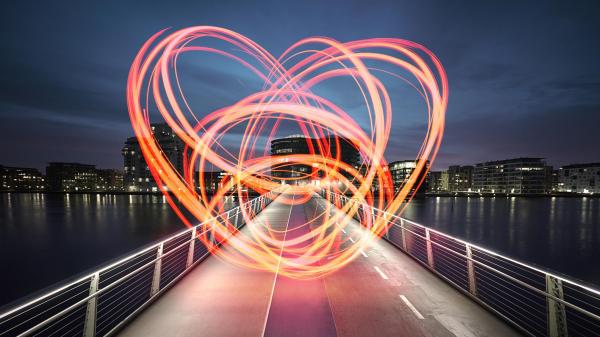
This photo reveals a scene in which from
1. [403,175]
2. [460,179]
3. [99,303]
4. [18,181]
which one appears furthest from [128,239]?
[18,181]

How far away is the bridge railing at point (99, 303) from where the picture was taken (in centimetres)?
453

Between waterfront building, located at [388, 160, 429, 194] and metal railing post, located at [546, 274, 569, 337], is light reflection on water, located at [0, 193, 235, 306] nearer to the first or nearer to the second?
metal railing post, located at [546, 274, 569, 337]

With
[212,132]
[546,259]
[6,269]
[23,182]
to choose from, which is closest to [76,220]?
[6,269]

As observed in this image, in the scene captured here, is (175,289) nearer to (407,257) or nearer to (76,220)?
(407,257)

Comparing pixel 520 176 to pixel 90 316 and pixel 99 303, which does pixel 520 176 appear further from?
pixel 90 316

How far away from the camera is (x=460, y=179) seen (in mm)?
194375

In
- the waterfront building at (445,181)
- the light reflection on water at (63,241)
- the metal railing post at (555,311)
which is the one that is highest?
the metal railing post at (555,311)

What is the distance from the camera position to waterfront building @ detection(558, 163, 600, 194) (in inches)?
6009

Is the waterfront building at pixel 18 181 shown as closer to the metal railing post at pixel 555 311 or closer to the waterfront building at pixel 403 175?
the waterfront building at pixel 403 175

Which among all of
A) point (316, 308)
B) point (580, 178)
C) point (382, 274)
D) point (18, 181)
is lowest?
point (580, 178)

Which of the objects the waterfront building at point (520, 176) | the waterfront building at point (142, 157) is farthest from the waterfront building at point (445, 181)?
the waterfront building at point (142, 157)

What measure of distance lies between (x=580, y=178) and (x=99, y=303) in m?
212

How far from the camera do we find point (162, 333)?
544cm

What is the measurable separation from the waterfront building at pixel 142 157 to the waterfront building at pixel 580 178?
191 m
